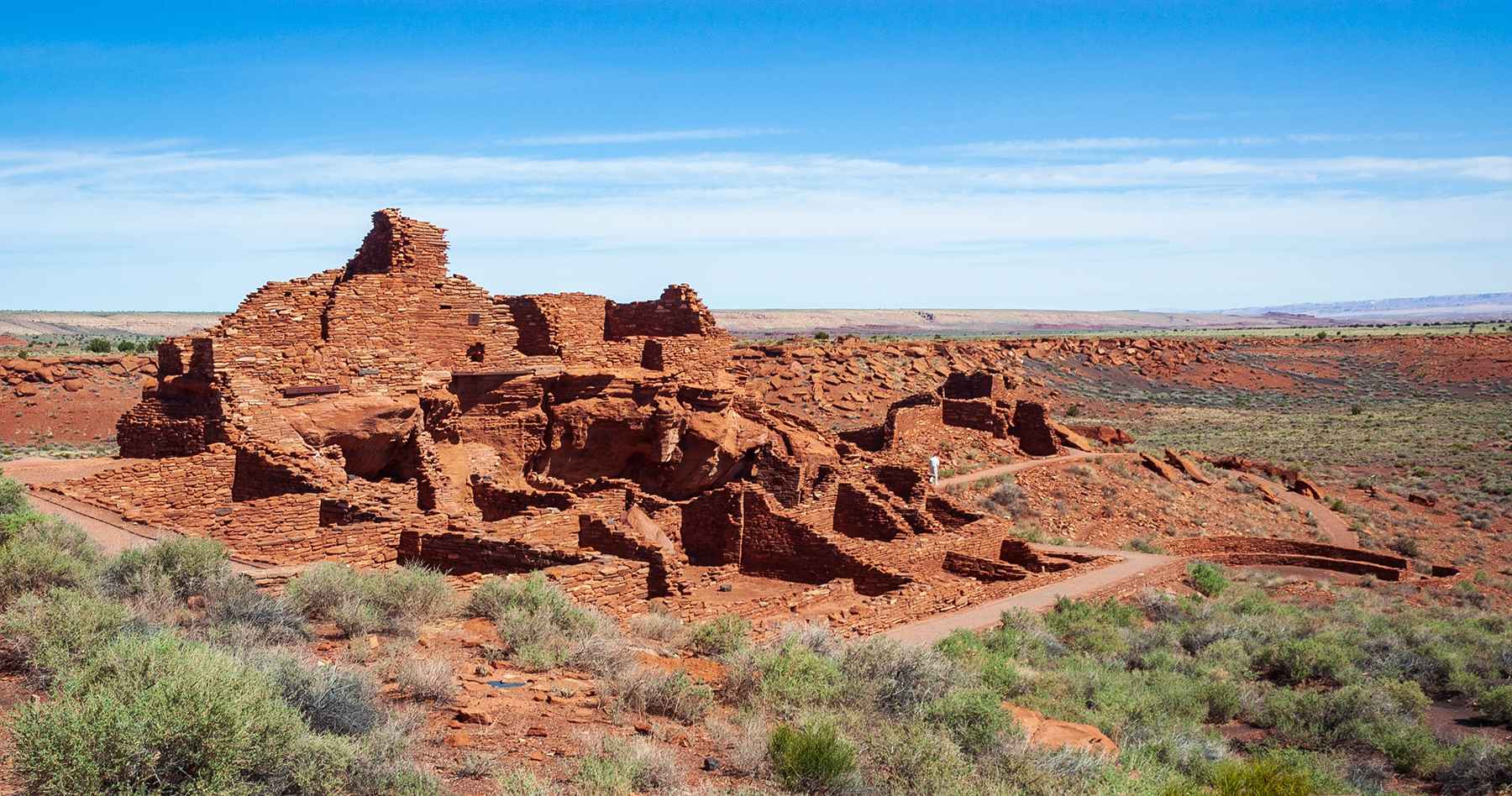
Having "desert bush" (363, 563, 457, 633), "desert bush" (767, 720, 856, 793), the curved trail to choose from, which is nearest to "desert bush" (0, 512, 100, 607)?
"desert bush" (363, 563, 457, 633)

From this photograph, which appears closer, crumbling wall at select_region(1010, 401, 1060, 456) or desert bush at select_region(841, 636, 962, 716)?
desert bush at select_region(841, 636, 962, 716)

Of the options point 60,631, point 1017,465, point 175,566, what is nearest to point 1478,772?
point 60,631

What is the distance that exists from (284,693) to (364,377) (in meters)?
10.2

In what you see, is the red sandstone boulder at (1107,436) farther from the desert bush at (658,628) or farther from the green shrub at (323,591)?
the green shrub at (323,591)

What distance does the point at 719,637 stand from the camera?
10.2 metres

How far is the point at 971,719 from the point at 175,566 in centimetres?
679

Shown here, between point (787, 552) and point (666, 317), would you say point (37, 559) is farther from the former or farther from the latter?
point (666, 317)

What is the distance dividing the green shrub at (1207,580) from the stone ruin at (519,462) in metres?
2.61

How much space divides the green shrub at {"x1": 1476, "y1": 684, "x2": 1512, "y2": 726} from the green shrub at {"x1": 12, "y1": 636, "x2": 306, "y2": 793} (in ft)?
41.0

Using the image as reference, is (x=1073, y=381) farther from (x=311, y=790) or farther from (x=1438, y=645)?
(x=311, y=790)

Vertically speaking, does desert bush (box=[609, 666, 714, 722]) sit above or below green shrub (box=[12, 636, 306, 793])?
below

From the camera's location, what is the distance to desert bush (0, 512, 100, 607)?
8.00m

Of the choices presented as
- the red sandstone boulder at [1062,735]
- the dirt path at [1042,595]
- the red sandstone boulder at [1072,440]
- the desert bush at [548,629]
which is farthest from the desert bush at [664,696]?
the red sandstone boulder at [1072,440]

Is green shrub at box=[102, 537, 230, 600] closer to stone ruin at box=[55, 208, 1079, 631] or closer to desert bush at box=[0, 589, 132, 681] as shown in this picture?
stone ruin at box=[55, 208, 1079, 631]
